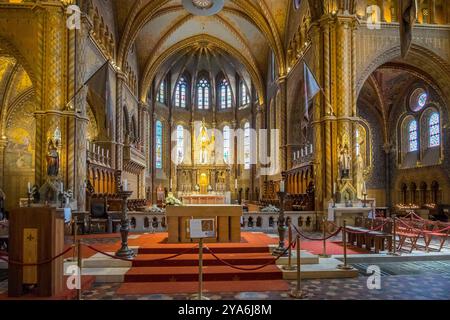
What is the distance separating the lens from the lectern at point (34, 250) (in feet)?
20.3

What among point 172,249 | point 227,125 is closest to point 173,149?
point 227,125

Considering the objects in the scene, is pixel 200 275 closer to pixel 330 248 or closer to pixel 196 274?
pixel 196 274

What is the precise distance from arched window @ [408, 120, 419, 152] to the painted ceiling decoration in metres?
13.8

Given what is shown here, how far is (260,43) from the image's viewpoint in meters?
30.3

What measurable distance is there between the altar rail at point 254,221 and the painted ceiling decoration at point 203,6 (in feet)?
30.1

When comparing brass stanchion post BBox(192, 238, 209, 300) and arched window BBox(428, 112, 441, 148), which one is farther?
arched window BBox(428, 112, 441, 148)

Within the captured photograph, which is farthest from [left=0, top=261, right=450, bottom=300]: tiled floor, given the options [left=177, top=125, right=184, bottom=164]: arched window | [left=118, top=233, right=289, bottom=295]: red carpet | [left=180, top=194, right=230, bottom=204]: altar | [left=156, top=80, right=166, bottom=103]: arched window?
[left=156, top=80, right=166, bottom=103]: arched window

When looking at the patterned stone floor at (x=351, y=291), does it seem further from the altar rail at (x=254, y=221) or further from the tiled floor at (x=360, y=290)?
the altar rail at (x=254, y=221)

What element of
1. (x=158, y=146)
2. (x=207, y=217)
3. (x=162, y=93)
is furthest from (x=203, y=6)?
(x=158, y=146)

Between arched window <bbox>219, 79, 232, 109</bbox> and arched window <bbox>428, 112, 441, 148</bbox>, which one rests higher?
arched window <bbox>219, 79, 232, 109</bbox>

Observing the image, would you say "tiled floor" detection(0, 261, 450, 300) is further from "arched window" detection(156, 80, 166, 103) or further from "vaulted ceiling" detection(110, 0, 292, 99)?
"arched window" detection(156, 80, 166, 103)

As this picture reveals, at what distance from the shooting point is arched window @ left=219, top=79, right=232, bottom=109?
38.7 meters

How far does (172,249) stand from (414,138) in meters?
20.0
